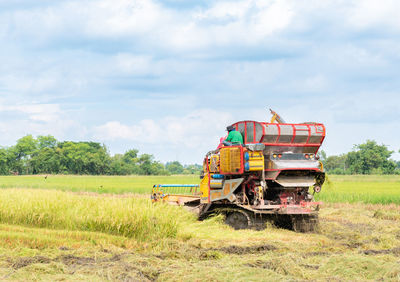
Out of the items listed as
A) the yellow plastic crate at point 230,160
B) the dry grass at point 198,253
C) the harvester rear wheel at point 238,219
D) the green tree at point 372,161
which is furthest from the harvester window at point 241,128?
the green tree at point 372,161

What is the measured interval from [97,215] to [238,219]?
10.9 ft

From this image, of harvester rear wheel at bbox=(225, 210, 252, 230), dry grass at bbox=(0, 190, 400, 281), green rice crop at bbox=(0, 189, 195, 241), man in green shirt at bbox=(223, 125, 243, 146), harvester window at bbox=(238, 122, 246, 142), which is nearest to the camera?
dry grass at bbox=(0, 190, 400, 281)

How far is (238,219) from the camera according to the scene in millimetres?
11156

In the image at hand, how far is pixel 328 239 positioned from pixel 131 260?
4.78 meters

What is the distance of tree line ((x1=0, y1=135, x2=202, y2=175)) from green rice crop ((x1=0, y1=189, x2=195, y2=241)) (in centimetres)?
4642

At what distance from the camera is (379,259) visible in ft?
25.4

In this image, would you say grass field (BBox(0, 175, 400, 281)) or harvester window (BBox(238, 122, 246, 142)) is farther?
harvester window (BBox(238, 122, 246, 142))

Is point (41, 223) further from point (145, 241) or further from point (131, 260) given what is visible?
point (131, 260)

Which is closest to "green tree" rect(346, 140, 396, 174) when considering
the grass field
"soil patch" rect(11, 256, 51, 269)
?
the grass field

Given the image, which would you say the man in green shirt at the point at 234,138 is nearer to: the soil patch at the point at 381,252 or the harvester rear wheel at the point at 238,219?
the harvester rear wheel at the point at 238,219

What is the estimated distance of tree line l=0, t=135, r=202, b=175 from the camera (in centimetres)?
6406

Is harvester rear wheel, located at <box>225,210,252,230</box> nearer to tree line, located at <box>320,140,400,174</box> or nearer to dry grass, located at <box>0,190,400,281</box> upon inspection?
dry grass, located at <box>0,190,400,281</box>

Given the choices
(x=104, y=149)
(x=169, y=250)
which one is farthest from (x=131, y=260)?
(x=104, y=149)

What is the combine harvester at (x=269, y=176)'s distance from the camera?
10.7 metres
